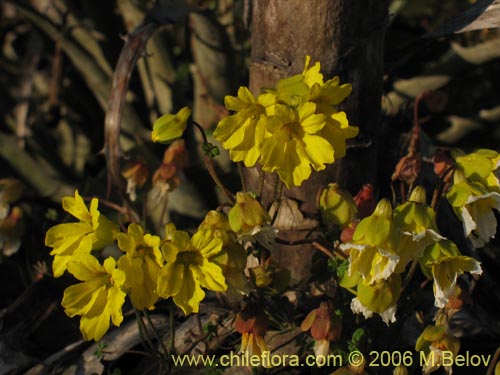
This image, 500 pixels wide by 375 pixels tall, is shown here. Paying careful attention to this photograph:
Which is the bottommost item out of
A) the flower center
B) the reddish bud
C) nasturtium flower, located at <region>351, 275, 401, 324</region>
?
nasturtium flower, located at <region>351, 275, 401, 324</region>

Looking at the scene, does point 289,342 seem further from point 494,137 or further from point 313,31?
point 494,137

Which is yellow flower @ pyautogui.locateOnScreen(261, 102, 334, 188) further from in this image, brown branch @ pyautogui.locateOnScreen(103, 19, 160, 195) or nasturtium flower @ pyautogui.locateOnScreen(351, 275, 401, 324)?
brown branch @ pyautogui.locateOnScreen(103, 19, 160, 195)

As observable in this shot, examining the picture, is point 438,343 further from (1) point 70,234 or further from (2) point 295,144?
(1) point 70,234

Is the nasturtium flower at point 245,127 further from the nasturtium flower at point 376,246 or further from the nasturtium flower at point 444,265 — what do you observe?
the nasturtium flower at point 444,265

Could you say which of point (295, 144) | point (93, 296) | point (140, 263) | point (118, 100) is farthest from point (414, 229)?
point (118, 100)

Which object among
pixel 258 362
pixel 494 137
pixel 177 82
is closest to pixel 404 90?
pixel 494 137

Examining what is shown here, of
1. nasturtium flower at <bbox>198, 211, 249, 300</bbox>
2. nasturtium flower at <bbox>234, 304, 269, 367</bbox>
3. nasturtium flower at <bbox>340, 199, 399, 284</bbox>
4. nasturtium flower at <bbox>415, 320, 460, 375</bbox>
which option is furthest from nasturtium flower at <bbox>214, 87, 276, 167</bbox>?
nasturtium flower at <bbox>415, 320, 460, 375</bbox>
